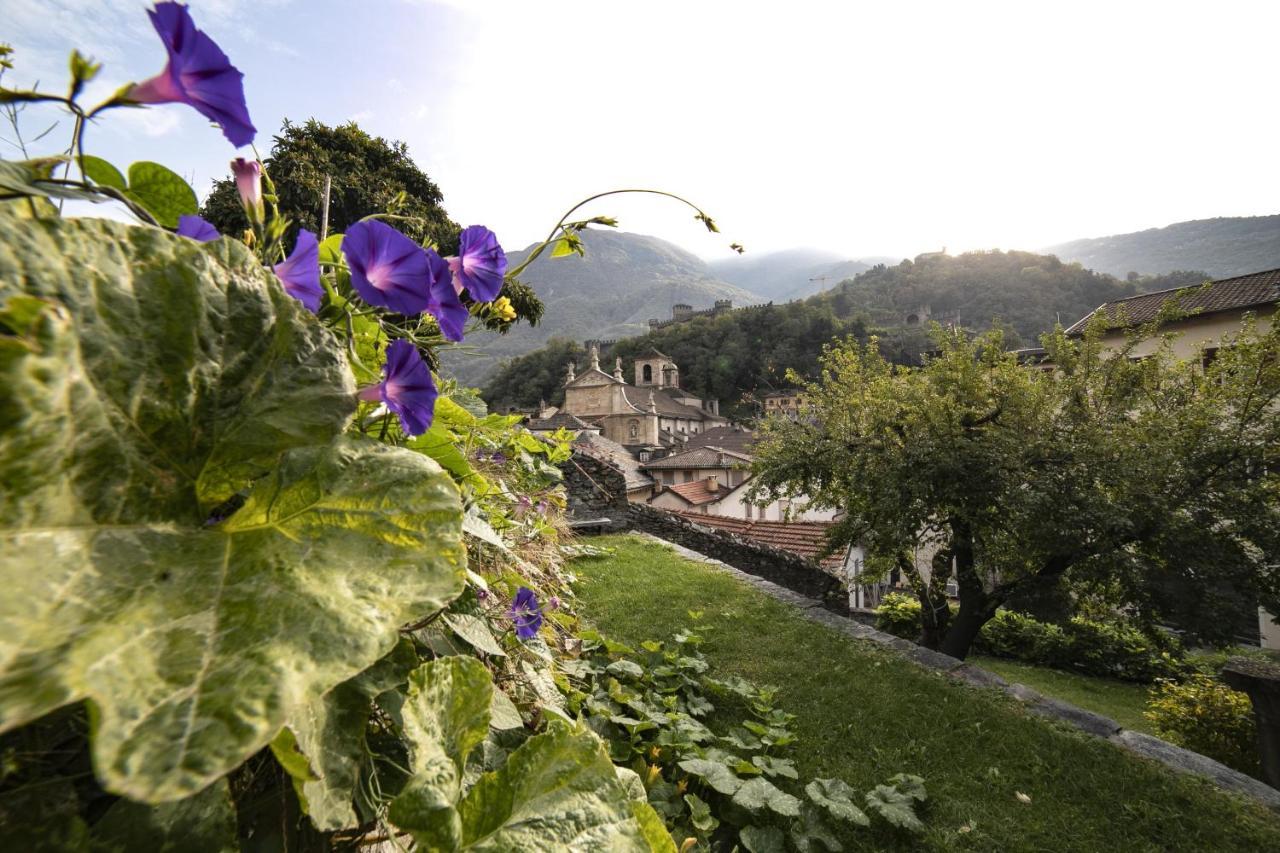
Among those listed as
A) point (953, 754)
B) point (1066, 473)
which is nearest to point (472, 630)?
point (953, 754)

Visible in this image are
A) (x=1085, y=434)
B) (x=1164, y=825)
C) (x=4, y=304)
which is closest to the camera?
(x=4, y=304)

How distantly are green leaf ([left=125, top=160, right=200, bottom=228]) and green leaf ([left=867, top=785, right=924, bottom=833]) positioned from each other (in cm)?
385

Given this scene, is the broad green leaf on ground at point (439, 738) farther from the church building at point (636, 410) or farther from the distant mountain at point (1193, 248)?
the distant mountain at point (1193, 248)

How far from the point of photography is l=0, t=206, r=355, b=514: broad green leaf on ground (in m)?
0.33

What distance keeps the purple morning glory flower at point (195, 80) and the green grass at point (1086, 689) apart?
13266mm

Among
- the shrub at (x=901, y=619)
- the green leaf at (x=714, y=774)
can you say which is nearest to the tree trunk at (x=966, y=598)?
the shrub at (x=901, y=619)

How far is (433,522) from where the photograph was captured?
0.48 meters

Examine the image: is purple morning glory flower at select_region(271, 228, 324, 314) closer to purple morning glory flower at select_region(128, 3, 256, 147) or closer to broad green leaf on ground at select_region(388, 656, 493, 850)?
purple morning glory flower at select_region(128, 3, 256, 147)

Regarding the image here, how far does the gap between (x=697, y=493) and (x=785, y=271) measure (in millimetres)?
168038

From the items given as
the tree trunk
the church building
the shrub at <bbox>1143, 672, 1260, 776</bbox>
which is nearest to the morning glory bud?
the tree trunk

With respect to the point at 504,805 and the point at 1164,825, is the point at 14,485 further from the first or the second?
the point at 1164,825

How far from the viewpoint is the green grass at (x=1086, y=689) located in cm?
1034

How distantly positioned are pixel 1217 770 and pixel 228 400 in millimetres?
6528

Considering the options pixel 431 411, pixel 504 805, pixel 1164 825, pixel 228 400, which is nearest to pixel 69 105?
pixel 228 400
